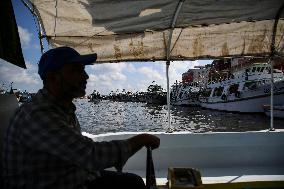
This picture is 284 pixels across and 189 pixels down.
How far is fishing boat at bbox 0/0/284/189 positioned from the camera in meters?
5.81

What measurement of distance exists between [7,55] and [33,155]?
5.89ft

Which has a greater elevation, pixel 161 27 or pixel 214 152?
pixel 161 27

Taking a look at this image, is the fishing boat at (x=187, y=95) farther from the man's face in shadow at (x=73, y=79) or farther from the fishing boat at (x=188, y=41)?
the man's face in shadow at (x=73, y=79)

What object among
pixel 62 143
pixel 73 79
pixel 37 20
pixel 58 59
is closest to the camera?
pixel 62 143

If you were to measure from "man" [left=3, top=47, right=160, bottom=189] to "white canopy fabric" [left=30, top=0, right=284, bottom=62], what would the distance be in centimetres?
312

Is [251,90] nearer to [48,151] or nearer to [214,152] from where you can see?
[214,152]

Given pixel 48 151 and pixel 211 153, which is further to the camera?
pixel 211 153

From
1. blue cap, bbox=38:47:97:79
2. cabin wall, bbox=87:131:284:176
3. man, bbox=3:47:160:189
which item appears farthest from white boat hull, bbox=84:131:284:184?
blue cap, bbox=38:47:97:79

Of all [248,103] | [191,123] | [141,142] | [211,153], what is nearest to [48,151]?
[141,142]

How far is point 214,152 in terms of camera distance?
6.89 meters

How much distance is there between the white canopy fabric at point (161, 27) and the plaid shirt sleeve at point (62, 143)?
3.59m

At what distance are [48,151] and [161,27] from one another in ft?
15.8

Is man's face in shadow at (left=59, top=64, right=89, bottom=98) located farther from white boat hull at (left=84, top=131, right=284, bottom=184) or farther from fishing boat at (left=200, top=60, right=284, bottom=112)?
fishing boat at (left=200, top=60, right=284, bottom=112)

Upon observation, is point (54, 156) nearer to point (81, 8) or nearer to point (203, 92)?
point (81, 8)
